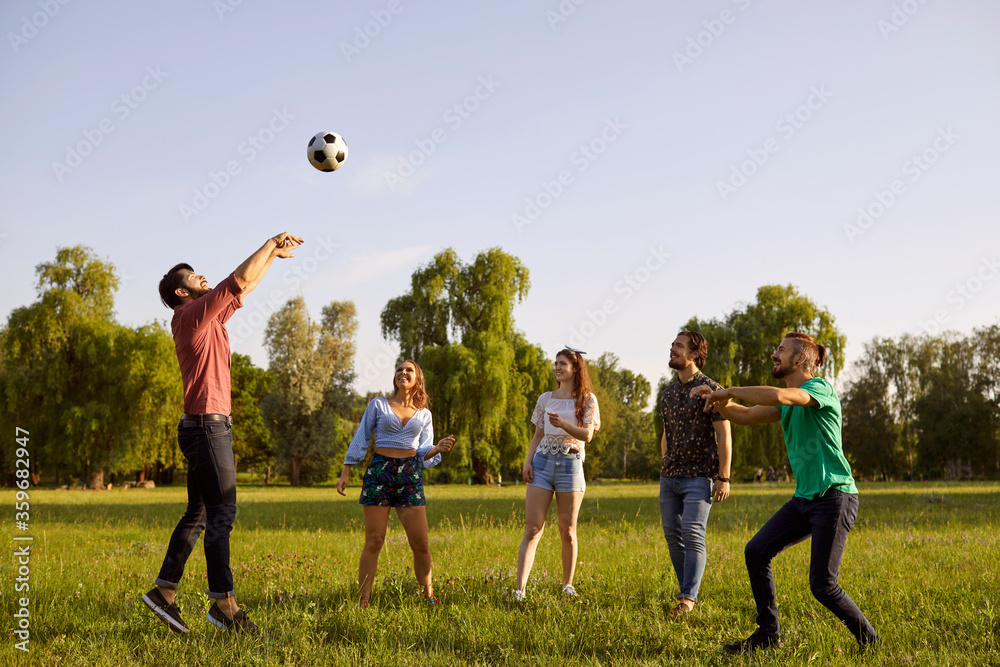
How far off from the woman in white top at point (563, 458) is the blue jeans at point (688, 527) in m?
0.82

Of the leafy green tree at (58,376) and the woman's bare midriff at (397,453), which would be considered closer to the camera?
the woman's bare midriff at (397,453)

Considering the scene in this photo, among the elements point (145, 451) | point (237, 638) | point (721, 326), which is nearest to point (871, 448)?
point (721, 326)

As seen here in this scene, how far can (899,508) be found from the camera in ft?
53.7

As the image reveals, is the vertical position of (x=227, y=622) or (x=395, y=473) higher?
(x=395, y=473)

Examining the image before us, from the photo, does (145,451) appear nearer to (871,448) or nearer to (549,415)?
(549,415)

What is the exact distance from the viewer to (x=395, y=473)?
5945mm

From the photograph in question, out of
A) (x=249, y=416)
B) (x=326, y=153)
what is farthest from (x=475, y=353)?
(x=326, y=153)

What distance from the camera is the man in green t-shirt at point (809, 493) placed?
4.48 metres

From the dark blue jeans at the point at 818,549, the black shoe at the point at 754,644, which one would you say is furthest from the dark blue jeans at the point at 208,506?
the dark blue jeans at the point at 818,549

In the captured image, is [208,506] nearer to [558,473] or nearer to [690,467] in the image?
[558,473]

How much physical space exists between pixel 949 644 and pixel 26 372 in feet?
128

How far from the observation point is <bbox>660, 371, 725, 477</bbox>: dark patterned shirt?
19.2ft

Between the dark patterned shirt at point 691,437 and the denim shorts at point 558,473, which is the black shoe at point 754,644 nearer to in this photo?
the dark patterned shirt at point 691,437

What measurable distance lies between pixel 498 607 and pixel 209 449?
2.65m
